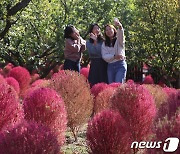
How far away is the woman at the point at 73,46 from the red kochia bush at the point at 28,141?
4.96 m

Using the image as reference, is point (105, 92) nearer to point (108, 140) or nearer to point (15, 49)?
point (108, 140)

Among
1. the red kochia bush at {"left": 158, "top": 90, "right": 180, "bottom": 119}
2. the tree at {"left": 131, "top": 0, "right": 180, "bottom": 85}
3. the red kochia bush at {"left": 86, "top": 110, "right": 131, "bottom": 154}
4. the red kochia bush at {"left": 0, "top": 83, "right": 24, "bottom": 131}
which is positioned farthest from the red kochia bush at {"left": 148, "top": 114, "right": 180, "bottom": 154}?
the tree at {"left": 131, "top": 0, "right": 180, "bottom": 85}

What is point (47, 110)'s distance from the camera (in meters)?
4.15

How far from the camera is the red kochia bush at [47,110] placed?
4.15 m

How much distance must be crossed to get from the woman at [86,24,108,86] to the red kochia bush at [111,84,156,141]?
3.76 m

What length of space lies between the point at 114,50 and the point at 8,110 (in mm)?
3961

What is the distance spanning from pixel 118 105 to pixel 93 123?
0.94 m

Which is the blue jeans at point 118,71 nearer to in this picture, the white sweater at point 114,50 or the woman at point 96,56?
the white sweater at point 114,50

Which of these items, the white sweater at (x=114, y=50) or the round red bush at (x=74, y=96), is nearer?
the round red bush at (x=74, y=96)

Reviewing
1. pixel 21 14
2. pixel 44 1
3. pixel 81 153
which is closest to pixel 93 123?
pixel 81 153

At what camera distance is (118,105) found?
179 inches

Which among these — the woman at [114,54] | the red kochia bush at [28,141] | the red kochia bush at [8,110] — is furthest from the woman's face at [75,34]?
the red kochia bush at [28,141]

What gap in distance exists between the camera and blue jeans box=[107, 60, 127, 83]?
7781 mm

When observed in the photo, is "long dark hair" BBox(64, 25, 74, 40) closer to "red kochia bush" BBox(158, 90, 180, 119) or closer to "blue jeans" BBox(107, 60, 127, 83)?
"blue jeans" BBox(107, 60, 127, 83)
